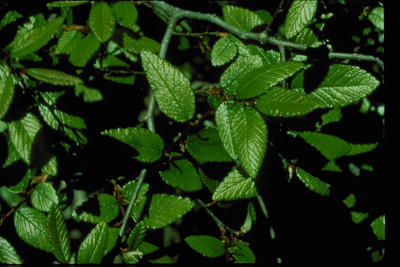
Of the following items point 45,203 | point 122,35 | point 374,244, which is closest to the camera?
point 45,203

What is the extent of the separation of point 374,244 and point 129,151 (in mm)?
1366

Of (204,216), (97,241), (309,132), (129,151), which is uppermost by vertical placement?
(309,132)

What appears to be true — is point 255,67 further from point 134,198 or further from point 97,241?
point 97,241

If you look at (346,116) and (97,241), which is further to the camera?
(346,116)

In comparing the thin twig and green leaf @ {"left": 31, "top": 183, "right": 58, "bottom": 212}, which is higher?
the thin twig

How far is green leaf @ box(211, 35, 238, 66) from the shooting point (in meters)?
1.22

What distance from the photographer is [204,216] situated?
182 centimetres

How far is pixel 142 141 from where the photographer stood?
109cm

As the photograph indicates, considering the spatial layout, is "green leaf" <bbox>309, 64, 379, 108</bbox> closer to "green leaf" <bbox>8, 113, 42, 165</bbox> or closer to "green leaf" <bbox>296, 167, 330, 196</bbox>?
"green leaf" <bbox>296, 167, 330, 196</bbox>

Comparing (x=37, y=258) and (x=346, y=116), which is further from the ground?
A: (x=346, y=116)

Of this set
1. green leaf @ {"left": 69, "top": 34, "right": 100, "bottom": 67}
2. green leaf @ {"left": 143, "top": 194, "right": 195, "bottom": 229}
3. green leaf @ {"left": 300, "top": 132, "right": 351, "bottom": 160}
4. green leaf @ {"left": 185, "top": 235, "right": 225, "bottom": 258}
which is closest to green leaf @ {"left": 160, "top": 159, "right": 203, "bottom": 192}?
green leaf @ {"left": 143, "top": 194, "right": 195, "bottom": 229}

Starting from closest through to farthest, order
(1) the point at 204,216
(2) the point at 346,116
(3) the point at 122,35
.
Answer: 1. (3) the point at 122,35
2. (2) the point at 346,116
3. (1) the point at 204,216

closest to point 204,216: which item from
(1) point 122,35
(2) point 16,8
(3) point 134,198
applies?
(3) point 134,198

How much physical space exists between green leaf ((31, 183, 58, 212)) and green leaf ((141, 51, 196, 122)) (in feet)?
1.89
